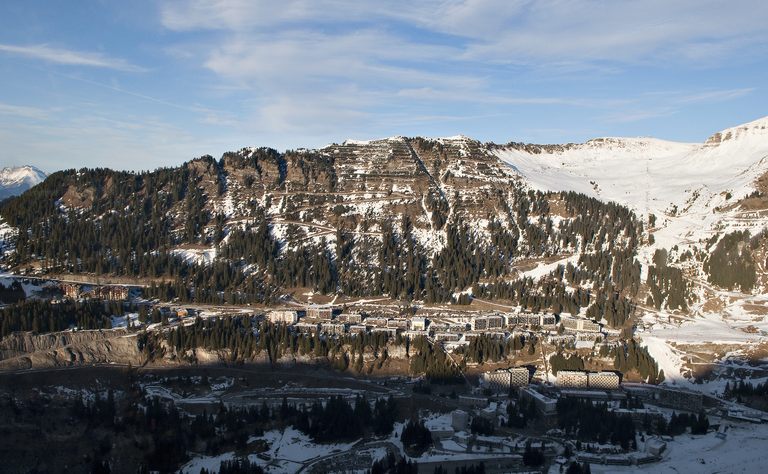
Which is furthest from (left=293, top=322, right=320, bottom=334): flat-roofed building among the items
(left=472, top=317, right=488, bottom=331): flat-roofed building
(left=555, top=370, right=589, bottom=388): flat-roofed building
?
(left=555, top=370, right=589, bottom=388): flat-roofed building

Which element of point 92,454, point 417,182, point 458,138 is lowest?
point 92,454

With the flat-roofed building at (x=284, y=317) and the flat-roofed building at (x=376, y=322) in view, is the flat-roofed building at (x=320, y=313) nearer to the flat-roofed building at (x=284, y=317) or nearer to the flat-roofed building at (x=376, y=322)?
the flat-roofed building at (x=284, y=317)

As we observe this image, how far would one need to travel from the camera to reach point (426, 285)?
10606 centimetres

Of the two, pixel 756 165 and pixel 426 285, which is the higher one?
pixel 756 165

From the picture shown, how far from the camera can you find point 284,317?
3716 inches

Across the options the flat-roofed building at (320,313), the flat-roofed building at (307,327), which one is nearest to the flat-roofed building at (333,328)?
the flat-roofed building at (307,327)

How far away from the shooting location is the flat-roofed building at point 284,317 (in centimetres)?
9381

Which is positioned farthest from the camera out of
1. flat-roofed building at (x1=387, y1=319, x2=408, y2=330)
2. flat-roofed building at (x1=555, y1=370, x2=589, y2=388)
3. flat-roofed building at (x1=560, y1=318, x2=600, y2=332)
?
flat-roofed building at (x1=387, y1=319, x2=408, y2=330)

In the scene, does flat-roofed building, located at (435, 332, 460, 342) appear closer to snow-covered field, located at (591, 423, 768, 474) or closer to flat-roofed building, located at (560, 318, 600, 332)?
flat-roofed building, located at (560, 318, 600, 332)

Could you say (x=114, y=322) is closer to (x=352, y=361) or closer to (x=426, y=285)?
(x=352, y=361)

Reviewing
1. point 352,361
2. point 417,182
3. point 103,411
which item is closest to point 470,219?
point 417,182

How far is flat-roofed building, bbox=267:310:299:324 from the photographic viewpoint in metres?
93.8

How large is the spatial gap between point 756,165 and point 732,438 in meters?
87.8

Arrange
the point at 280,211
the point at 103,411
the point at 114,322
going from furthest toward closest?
the point at 280,211, the point at 114,322, the point at 103,411
